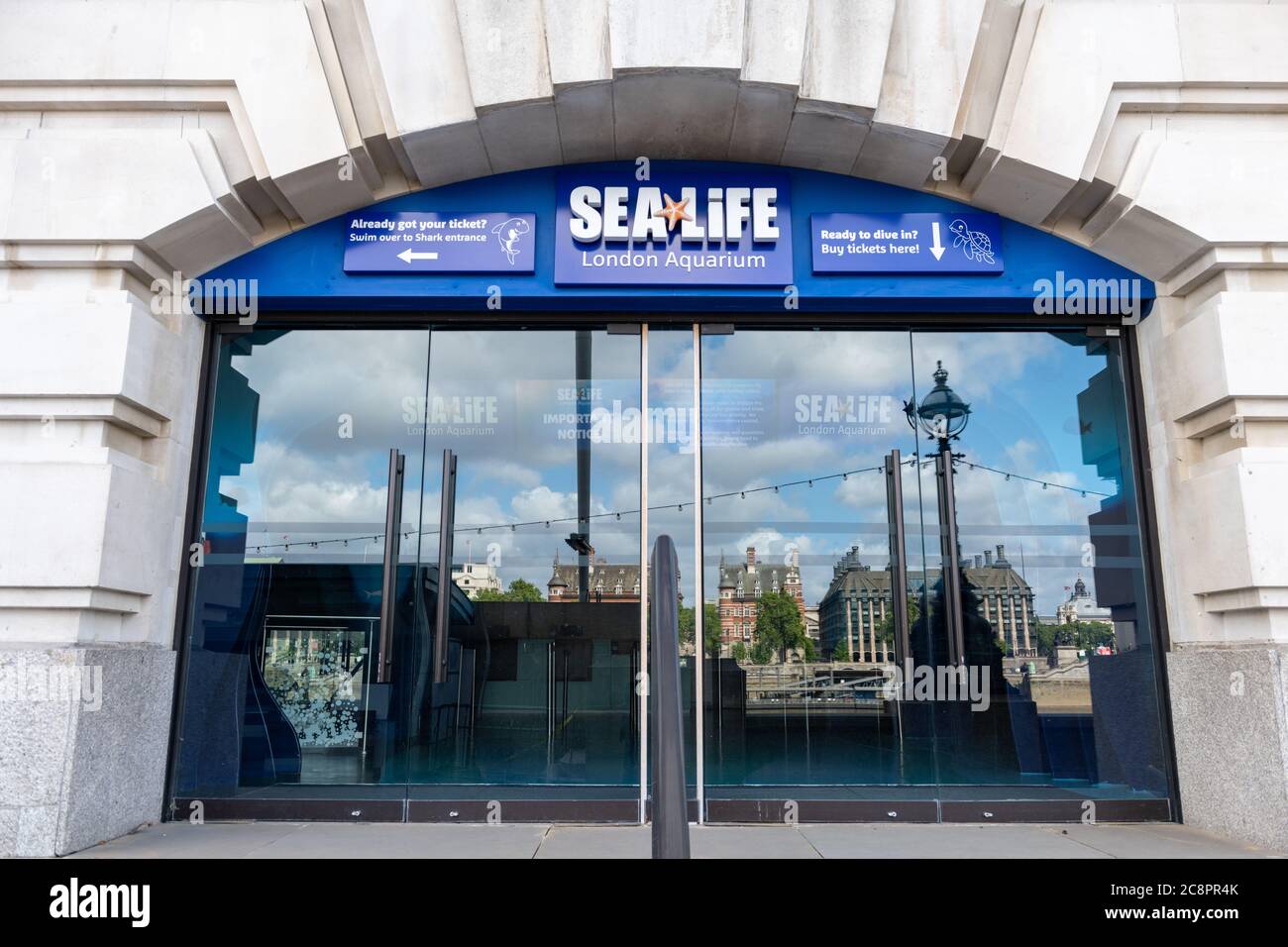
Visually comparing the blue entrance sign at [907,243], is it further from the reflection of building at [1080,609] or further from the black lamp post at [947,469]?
the reflection of building at [1080,609]

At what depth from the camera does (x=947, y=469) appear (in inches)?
247

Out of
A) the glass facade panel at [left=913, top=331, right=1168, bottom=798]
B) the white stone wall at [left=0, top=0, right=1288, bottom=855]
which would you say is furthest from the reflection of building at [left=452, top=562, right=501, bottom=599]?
the glass facade panel at [left=913, top=331, right=1168, bottom=798]

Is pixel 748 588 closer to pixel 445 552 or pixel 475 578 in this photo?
pixel 475 578

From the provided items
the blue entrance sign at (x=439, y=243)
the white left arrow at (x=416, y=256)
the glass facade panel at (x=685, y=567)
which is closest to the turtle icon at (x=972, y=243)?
the glass facade panel at (x=685, y=567)

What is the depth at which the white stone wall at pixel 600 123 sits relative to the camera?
546cm

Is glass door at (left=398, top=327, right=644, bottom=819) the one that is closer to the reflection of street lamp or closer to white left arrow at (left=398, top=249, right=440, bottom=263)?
white left arrow at (left=398, top=249, right=440, bottom=263)

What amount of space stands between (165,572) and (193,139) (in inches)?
111

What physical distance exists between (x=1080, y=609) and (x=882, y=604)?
138 cm

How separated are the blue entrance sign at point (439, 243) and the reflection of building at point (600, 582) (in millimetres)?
2112

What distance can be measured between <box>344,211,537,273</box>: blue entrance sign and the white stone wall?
39 centimetres

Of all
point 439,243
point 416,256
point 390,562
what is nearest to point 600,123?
point 439,243

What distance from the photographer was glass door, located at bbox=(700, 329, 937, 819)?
589 centimetres
